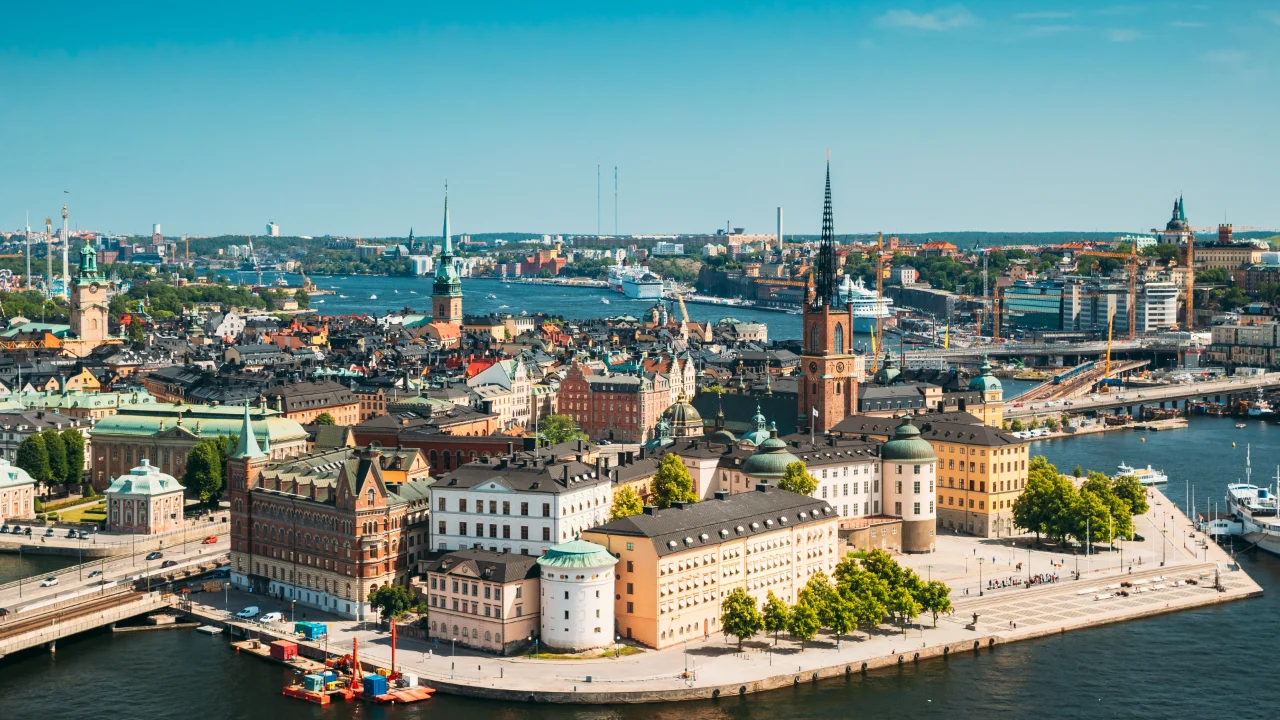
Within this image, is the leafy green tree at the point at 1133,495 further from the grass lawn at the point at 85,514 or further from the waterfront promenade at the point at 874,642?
the grass lawn at the point at 85,514

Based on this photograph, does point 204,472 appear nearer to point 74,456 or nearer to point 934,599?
point 74,456

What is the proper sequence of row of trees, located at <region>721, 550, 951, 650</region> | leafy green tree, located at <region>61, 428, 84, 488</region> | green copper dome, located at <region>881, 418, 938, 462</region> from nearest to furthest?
row of trees, located at <region>721, 550, 951, 650</region> → green copper dome, located at <region>881, 418, 938, 462</region> → leafy green tree, located at <region>61, 428, 84, 488</region>

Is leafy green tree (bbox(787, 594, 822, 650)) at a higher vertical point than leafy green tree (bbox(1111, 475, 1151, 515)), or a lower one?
lower

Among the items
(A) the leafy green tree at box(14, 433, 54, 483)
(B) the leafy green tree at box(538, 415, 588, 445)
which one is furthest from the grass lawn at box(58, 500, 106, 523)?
(B) the leafy green tree at box(538, 415, 588, 445)

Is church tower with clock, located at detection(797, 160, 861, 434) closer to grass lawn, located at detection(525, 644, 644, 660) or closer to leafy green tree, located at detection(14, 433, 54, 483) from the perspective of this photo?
grass lawn, located at detection(525, 644, 644, 660)

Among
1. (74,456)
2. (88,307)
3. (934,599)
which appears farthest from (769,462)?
(88,307)

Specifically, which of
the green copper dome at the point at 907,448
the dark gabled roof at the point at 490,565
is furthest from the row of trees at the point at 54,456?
the green copper dome at the point at 907,448
